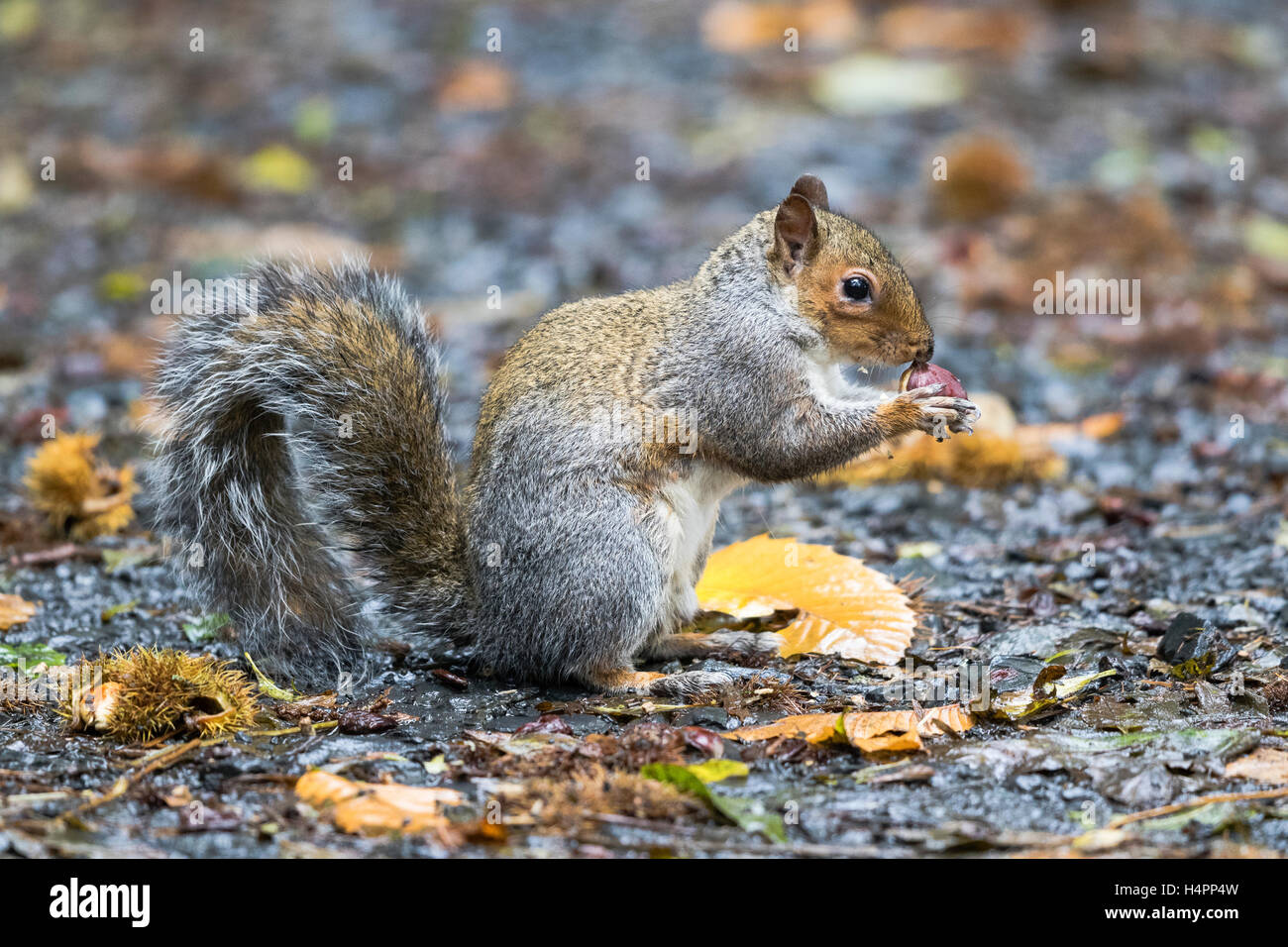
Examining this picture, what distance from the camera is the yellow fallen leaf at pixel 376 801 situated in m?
2.68

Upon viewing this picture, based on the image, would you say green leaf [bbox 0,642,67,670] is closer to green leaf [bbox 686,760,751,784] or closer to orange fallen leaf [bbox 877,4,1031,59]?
green leaf [bbox 686,760,751,784]

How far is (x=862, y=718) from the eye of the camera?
314 centimetres

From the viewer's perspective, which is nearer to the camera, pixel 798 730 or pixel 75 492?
pixel 798 730

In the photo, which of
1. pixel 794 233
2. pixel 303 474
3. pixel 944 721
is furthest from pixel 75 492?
pixel 944 721

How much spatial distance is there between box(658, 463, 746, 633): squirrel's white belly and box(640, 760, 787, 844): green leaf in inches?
31.1

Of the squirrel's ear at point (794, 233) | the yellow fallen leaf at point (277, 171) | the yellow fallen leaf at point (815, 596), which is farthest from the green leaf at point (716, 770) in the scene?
the yellow fallen leaf at point (277, 171)

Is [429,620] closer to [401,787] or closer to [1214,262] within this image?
[401,787]

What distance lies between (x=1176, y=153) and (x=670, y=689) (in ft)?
21.9

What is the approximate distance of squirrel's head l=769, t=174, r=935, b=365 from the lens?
3.72 meters

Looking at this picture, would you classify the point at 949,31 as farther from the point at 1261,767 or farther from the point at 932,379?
the point at 1261,767

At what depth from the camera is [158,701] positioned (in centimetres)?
311

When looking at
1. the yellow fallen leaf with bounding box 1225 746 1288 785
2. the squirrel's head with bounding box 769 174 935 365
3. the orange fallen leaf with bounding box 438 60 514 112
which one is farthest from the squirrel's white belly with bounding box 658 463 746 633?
the orange fallen leaf with bounding box 438 60 514 112

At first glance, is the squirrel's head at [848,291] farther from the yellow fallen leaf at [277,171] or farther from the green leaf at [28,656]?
the yellow fallen leaf at [277,171]

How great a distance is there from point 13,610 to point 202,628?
554 millimetres
